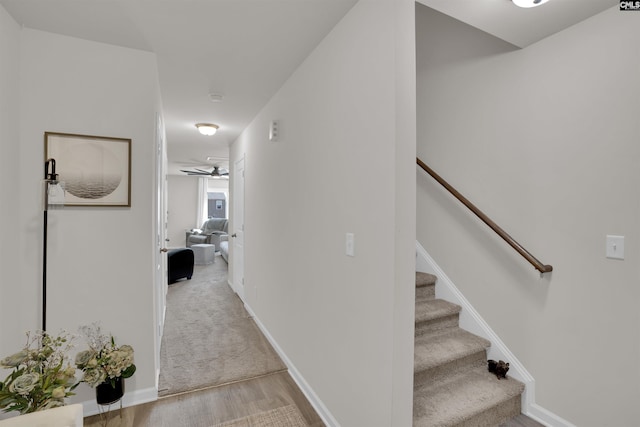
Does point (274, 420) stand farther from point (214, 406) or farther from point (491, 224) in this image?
point (491, 224)

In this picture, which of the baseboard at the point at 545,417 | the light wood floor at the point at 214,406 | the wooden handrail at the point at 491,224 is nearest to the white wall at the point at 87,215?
the light wood floor at the point at 214,406

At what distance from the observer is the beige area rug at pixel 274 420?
1979 mm

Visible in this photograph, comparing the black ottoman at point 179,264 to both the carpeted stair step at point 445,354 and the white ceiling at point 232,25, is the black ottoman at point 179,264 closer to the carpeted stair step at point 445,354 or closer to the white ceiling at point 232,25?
the white ceiling at point 232,25

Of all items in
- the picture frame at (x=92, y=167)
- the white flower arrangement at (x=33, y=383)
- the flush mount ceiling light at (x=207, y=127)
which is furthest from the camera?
the flush mount ceiling light at (x=207, y=127)

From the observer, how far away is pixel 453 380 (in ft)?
6.71

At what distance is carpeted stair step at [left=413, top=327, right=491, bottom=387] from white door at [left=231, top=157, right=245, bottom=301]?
3001mm

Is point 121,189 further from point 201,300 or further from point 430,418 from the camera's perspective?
point 201,300

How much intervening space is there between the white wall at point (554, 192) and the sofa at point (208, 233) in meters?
7.49

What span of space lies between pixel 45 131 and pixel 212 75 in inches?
48.4

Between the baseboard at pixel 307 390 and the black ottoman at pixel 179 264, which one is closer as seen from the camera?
the baseboard at pixel 307 390

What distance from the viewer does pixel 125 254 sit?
218 centimetres

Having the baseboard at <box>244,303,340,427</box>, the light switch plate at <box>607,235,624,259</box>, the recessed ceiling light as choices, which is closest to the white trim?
the light switch plate at <box>607,235,624,259</box>

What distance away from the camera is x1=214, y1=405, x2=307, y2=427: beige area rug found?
1979 mm

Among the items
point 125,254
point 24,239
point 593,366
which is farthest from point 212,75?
point 593,366
